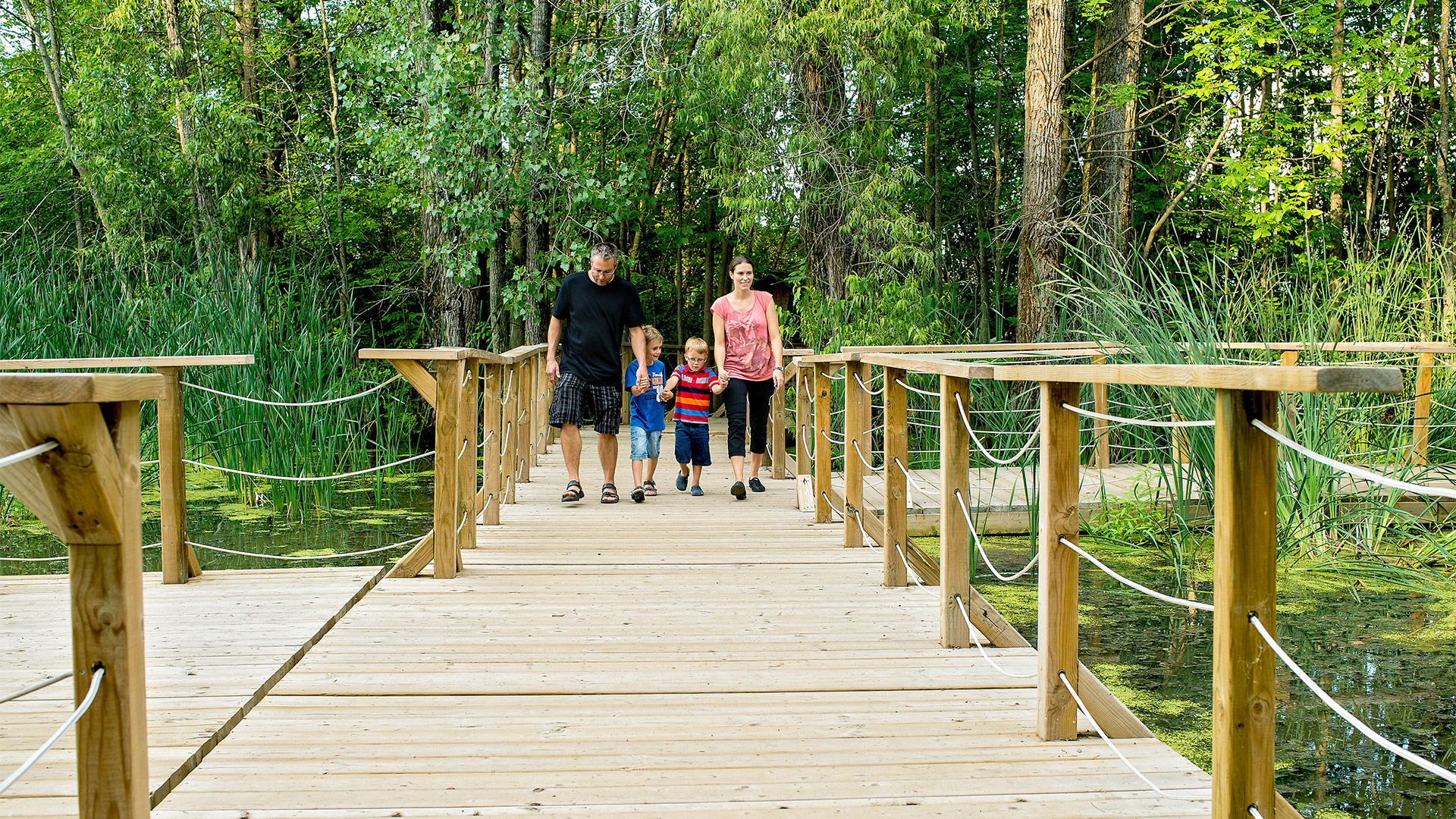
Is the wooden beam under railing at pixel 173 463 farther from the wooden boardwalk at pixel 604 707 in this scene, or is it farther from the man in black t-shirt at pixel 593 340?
the man in black t-shirt at pixel 593 340

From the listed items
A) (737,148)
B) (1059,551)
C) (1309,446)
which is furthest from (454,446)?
(737,148)

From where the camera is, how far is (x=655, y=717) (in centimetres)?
257

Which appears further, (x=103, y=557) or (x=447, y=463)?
(x=447, y=463)

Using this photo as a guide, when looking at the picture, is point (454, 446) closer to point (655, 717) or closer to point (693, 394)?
Result: point (655, 717)

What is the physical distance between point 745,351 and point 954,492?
3281 millimetres

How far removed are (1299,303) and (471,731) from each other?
5.57 m

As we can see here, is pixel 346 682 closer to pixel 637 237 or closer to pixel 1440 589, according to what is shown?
pixel 1440 589

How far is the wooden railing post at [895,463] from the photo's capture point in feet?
12.3

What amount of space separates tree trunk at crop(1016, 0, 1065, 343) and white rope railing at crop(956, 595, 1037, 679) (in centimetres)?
586

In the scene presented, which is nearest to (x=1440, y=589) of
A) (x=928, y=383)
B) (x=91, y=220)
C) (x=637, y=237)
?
(x=928, y=383)

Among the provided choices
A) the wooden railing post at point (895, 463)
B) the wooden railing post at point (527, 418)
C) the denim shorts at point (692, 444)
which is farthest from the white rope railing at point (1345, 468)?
the wooden railing post at point (527, 418)

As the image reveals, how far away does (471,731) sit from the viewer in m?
2.45

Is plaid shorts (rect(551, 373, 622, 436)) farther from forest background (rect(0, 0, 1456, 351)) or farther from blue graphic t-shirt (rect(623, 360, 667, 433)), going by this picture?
forest background (rect(0, 0, 1456, 351))

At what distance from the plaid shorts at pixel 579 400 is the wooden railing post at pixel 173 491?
6.59 ft
